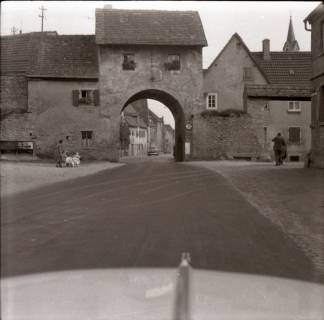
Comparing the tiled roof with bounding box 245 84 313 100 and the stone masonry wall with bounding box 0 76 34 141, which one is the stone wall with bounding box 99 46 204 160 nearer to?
the stone masonry wall with bounding box 0 76 34 141

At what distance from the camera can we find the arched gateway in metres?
1.36

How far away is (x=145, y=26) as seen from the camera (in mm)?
1424

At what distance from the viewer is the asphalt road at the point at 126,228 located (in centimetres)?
108

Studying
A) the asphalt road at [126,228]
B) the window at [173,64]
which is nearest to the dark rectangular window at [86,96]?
the asphalt road at [126,228]

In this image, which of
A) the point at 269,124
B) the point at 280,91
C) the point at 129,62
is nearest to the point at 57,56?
the point at 129,62

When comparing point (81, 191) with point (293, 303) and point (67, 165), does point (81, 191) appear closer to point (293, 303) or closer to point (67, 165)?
point (67, 165)

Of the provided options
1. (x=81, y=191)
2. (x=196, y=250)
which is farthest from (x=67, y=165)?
(x=196, y=250)

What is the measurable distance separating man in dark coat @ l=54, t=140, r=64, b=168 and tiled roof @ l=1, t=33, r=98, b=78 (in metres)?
0.22

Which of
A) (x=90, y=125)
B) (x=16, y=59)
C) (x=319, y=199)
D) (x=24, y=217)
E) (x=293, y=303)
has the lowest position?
(x=319, y=199)

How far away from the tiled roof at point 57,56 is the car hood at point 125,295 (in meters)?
0.57

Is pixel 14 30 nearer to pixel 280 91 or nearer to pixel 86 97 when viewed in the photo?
pixel 86 97

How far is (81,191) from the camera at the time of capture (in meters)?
1.36

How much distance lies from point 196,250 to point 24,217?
19.0 inches

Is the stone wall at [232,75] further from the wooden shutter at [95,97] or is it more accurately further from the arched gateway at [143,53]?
the wooden shutter at [95,97]
